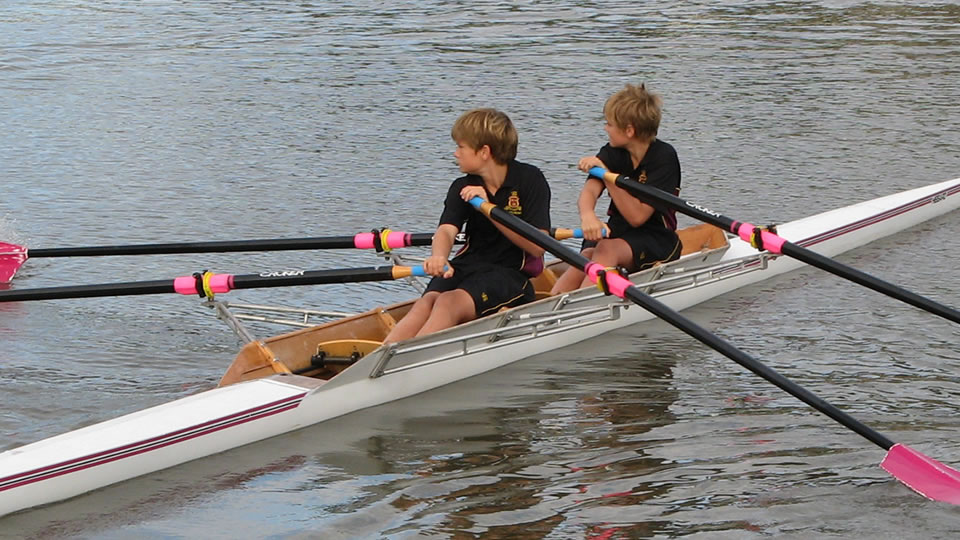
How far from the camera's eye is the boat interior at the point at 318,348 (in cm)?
668

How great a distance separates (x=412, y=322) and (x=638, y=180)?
1879 mm

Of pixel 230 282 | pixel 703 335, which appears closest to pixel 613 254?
pixel 703 335

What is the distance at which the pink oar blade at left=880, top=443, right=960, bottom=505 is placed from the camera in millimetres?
5680

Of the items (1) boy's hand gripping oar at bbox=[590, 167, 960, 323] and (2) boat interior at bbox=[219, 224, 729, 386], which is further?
(1) boy's hand gripping oar at bbox=[590, 167, 960, 323]

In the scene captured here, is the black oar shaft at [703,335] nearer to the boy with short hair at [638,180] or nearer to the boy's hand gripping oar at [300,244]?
the boy's hand gripping oar at [300,244]

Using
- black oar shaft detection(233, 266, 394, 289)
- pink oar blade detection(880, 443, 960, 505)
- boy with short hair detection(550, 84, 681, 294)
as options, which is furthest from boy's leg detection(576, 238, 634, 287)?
pink oar blade detection(880, 443, 960, 505)

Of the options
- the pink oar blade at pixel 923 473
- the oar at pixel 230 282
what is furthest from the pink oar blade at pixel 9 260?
the pink oar blade at pixel 923 473

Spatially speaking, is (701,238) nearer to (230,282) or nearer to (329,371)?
(329,371)

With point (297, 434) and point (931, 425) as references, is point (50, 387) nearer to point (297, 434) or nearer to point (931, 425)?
point (297, 434)

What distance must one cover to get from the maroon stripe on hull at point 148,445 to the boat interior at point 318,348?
42 cm

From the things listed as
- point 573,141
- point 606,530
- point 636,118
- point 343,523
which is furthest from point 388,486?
point 573,141

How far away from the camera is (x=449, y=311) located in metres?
6.90

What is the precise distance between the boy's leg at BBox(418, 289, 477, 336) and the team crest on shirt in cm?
52

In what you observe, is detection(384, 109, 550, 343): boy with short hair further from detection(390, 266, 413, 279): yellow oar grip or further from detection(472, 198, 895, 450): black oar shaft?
detection(472, 198, 895, 450): black oar shaft
